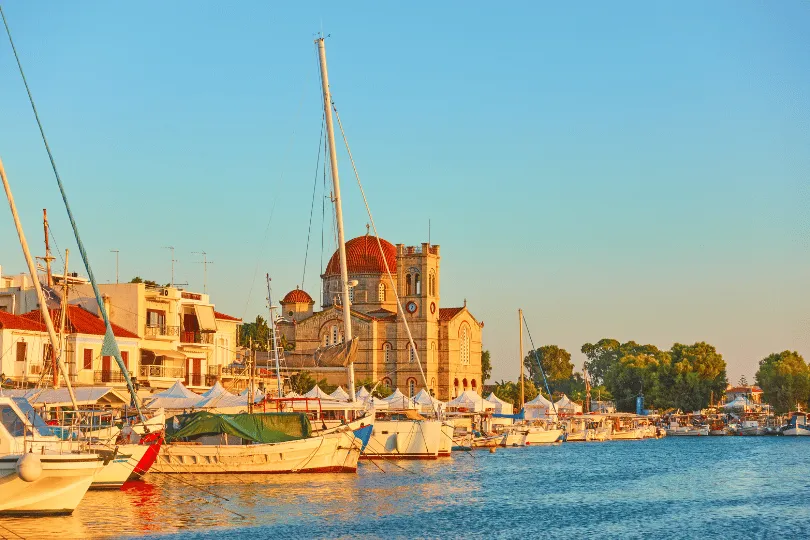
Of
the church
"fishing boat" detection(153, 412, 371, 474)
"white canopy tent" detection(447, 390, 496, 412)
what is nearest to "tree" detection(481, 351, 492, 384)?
the church

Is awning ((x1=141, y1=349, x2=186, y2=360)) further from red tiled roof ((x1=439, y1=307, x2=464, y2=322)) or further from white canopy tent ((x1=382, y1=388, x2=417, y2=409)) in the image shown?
red tiled roof ((x1=439, y1=307, x2=464, y2=322))

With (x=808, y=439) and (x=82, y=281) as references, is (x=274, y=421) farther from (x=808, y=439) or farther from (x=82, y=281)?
(x=808, y=439)

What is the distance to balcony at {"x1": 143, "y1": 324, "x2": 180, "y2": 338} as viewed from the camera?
212 feet

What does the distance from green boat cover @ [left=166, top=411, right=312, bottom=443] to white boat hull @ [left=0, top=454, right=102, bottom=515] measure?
40.6 ft

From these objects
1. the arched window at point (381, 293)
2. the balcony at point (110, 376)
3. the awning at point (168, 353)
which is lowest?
the balcony at point (110, 376)

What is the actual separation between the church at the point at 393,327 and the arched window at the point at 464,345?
0.32 feet

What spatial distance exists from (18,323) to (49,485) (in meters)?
29.2

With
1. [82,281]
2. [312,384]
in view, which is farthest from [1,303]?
[312,384]

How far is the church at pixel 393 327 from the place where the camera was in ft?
370

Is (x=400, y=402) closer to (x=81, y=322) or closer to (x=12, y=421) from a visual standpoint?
(x=81, y=322)

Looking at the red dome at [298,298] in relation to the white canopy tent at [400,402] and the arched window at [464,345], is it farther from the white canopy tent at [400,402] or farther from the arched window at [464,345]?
the white canopy tent at [400,402]

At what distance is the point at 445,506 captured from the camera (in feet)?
125

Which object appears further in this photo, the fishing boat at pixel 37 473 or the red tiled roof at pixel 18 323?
the red tiled roof at pixel 18 323

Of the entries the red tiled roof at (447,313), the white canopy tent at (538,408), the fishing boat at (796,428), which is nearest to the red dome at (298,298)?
the red tiled roof at (447,313)
